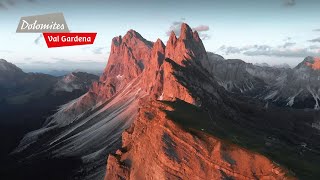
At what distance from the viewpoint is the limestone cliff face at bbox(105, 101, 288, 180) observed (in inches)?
3088

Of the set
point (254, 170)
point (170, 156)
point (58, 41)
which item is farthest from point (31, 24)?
point (254, 170)

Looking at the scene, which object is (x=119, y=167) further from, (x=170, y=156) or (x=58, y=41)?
(x=58, y=41)

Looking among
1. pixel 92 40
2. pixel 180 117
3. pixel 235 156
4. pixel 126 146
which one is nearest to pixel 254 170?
pixel 235 156

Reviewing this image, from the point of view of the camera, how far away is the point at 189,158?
82438 mm

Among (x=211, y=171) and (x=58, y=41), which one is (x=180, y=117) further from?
(x=58, y=41)

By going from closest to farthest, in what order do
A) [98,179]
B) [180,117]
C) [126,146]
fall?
[180,117] < [126,146] < [98,179]

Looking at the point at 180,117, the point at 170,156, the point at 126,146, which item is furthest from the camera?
the point at 126,146

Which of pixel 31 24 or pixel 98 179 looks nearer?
pixel 31 24

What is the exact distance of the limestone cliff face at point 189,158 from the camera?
78438 mm

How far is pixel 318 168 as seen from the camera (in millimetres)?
90938

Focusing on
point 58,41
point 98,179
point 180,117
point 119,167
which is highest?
point 58,41

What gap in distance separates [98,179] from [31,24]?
77398mm

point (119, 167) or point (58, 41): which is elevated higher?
point (58, 41)

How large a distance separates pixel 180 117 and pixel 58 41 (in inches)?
1428
